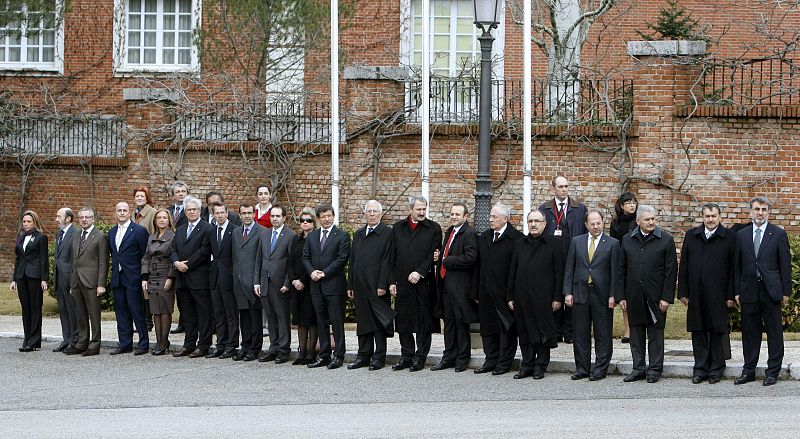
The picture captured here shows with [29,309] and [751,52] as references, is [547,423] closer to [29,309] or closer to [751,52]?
[29,309]

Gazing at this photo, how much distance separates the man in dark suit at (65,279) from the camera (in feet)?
53.6

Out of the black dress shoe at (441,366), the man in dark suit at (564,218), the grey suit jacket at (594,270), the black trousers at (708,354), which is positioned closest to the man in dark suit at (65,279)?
the black dress shoe at (441,366)

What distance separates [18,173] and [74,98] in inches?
161

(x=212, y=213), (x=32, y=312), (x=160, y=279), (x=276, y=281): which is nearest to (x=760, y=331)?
(x=276, y=281)

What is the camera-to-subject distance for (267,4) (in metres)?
24.2

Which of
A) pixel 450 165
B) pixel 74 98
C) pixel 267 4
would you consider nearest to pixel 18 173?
pixel 74 98

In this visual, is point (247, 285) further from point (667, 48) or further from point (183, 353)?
point (667, 48)

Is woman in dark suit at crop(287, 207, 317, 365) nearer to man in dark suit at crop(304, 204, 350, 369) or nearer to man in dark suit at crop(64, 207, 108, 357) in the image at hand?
man in dark suit at crop(304, 204, 350, 369)

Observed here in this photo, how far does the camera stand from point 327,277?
1477cm

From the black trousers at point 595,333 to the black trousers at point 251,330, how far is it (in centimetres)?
396

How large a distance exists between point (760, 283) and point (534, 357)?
2499 millimetres

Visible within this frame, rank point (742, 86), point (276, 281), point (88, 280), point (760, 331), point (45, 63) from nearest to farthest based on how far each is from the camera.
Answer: point (760, 331), point (276, 281), point (88, 280), point (742, 86), point (45, 63)

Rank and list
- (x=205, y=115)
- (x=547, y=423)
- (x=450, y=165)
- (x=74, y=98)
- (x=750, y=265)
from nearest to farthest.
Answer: (x=547, y=423)
(x=750, y=265)
(x=450, y=165)
(x=205, y=115)
(x=74, y=98)

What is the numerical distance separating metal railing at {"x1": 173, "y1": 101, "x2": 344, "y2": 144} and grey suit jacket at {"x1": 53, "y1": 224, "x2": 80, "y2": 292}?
739cm
